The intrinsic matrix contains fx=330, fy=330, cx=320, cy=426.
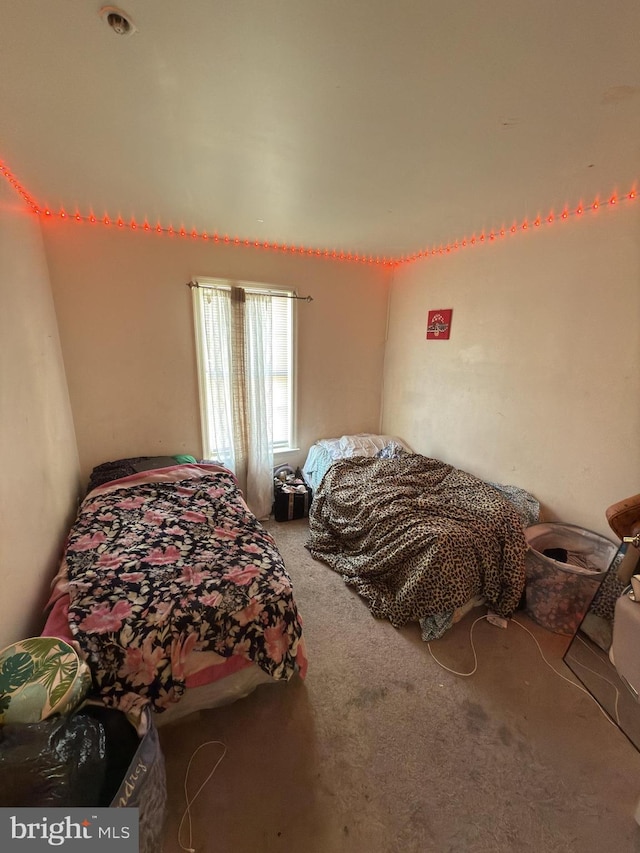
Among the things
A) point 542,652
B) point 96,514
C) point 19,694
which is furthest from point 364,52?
point 542,652

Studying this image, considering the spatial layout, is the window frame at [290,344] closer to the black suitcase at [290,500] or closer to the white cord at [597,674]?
the black suitcase at [290,500]

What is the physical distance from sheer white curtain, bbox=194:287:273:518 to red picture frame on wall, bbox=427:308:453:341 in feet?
4.74

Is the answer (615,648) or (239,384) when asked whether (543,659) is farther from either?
(239,384)

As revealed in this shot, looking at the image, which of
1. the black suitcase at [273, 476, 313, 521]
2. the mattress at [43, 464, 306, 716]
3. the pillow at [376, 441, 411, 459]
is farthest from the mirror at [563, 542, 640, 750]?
the black suitcase at [273, 476, 313, 521]

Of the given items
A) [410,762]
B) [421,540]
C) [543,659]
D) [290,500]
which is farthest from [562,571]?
[290,500]

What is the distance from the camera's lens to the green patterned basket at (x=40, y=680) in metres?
0.93

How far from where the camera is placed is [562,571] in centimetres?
186

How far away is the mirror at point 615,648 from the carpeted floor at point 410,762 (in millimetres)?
82

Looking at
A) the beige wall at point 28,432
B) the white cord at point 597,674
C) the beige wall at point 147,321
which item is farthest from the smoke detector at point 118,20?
the white cord at point 597,674

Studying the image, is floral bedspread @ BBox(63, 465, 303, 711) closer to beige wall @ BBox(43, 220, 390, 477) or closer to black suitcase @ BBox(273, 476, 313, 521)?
beige wall @ BBox(43, 220, 390, 477)

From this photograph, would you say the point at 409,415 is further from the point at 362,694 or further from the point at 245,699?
the point at 245,699

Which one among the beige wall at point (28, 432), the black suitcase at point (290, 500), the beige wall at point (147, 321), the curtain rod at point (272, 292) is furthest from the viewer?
the black suitcase at point (290, 500)

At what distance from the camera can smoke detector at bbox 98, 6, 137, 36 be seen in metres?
0.81

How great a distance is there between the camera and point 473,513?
2086 millimetres
